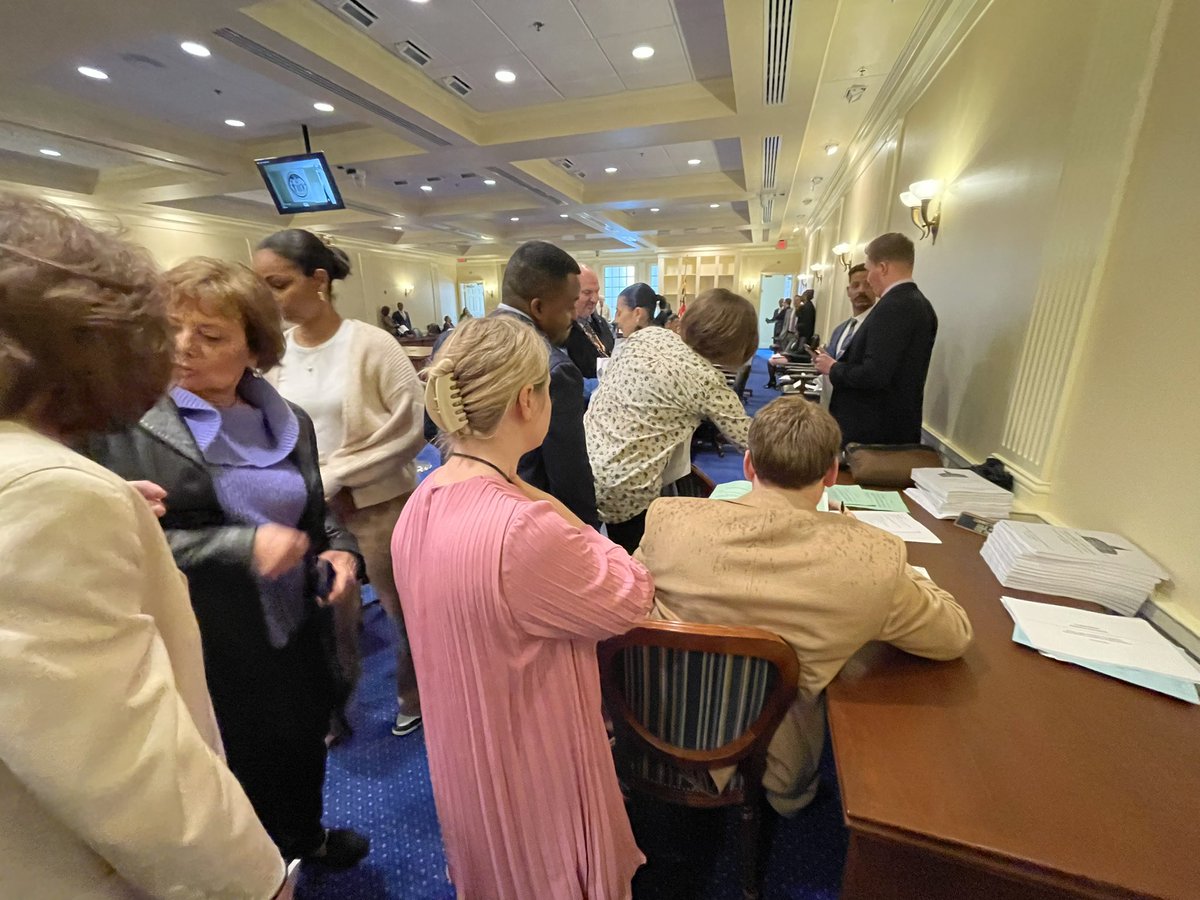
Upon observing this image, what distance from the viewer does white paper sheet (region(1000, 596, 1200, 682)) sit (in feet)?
3.28

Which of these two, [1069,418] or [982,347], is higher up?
[982,347]

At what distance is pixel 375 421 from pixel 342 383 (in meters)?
0.15

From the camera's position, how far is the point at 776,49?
11.5 feet

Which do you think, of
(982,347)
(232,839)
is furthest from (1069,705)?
(982,347)

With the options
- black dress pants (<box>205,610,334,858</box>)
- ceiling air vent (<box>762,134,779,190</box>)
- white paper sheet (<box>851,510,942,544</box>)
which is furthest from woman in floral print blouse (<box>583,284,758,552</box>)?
ceiling air vent (<box>762,134,779,190</box>)

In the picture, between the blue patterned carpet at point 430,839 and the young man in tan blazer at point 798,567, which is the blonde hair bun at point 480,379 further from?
the blue patterned carpet at point 430,839

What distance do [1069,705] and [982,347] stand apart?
1.93m

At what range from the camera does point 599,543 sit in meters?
0.89

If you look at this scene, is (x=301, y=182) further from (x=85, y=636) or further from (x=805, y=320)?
(x=805, y=320)

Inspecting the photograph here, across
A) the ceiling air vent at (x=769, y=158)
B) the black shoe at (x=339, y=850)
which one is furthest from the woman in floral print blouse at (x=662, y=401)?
the ceiling air vent at (x=769, y=158)

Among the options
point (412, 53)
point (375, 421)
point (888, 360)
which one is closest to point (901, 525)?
point (888, 360)

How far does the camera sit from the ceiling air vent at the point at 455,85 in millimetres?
4637

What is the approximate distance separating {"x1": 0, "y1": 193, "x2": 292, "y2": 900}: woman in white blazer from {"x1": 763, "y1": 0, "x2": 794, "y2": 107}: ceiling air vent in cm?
374

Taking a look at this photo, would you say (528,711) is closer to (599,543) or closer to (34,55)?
(599,543)
